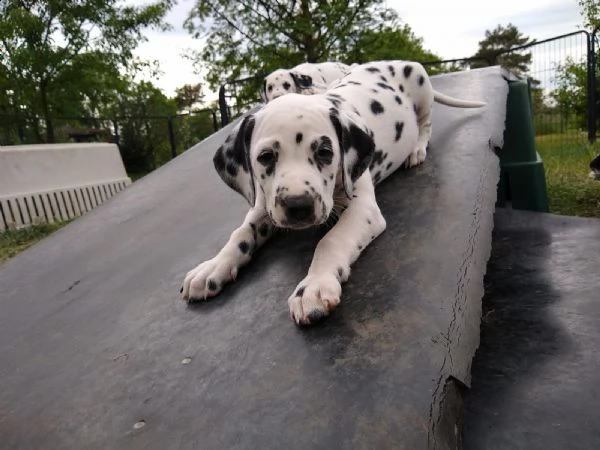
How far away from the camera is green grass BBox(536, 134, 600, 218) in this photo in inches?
229

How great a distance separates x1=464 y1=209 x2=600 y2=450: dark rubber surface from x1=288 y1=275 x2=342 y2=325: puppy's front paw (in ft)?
1.73

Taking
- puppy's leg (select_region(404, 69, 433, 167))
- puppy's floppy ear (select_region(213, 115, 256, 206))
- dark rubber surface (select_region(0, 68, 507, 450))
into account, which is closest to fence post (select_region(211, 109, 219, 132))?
puppy's leg (select_region(404, 69, 433, 167))

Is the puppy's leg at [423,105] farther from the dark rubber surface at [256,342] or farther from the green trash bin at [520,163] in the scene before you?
the green trash bin at [520,163]

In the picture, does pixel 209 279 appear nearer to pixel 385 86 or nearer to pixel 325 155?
pixel 325 155

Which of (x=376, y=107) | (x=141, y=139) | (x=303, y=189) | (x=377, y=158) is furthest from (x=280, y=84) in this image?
(x=141, y=139)

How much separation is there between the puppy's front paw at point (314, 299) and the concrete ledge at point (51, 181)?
278 inches

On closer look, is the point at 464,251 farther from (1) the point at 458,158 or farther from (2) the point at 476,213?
(1) the point at 458,158

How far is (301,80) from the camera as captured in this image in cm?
537

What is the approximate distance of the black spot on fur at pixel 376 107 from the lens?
317 cm

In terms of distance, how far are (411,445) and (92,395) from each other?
1.01m

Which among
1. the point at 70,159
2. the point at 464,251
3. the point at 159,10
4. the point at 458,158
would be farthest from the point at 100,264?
the point at 159,10

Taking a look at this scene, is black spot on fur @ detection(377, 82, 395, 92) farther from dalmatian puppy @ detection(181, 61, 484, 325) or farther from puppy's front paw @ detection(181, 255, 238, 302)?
puppy's front paw @ detection(181, 255, 238, 302)

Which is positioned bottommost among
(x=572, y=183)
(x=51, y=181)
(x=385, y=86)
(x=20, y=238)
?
(x=572, y=183)

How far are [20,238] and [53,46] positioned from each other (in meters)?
6.53
